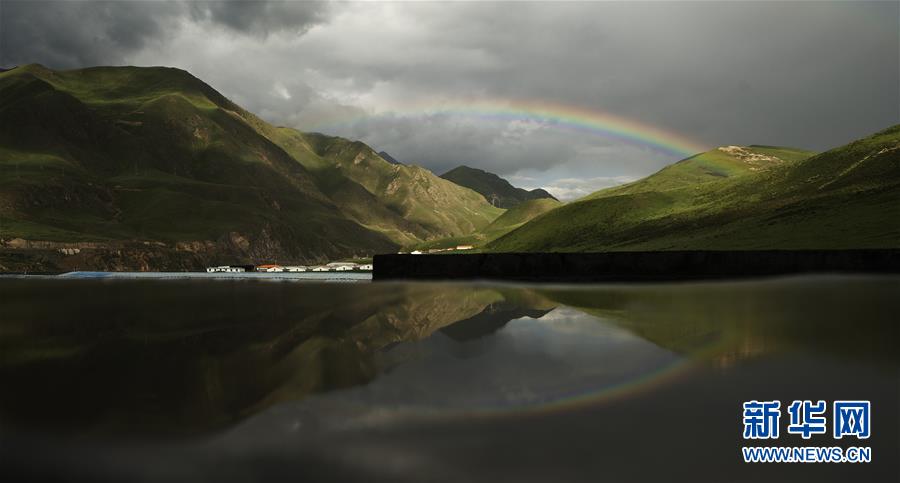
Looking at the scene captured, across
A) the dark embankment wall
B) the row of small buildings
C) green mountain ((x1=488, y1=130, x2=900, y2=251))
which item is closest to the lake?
the dark embankment wall

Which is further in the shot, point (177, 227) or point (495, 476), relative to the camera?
point (177, 227)

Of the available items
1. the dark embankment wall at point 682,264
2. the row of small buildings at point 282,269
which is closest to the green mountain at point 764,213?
the dark embankment wall at point 682,264

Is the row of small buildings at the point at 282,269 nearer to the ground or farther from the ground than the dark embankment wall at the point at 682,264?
nearer to the ground

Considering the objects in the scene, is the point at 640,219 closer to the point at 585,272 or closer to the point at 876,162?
the point at 876,162

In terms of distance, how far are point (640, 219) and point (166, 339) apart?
145 metres

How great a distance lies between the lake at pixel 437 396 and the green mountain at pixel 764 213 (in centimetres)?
8130

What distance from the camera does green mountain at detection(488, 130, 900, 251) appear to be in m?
96.5

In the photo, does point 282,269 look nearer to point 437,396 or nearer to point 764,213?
point 764,213

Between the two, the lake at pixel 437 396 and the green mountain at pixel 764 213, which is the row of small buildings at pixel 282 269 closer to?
the green mountain at pixel 764 213

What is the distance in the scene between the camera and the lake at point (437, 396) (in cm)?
684

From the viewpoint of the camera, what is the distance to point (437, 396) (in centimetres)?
1001

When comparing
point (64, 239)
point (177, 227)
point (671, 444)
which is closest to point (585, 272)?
point (671, 444)

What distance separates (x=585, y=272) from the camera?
4853 centimetres

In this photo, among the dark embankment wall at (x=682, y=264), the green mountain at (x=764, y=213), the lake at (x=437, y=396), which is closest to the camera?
the lake at (x=437, y=396)
